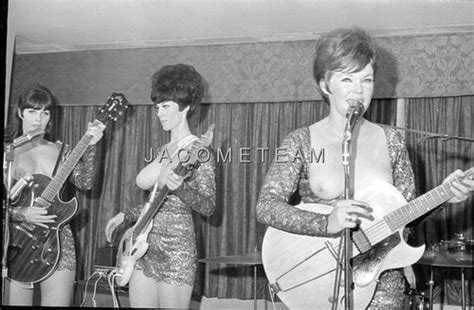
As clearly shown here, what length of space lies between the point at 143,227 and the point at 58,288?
53 cm

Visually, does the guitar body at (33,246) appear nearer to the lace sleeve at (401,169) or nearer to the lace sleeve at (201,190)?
the lace sleeve at (201,190)

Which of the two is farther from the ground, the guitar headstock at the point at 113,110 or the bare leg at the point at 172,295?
the guitar headstock at the point at 113,110

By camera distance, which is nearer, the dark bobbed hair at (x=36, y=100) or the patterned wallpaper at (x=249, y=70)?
the patterned wallpaper at (x=249, y=70)

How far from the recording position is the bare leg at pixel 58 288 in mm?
3517

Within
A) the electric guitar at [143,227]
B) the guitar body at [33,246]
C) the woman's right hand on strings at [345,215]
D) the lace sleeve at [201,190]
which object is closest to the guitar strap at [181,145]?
the electric guitar at [143,227]

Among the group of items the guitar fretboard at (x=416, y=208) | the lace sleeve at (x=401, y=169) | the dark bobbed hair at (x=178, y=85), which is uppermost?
the dark bobbed hair at (x=178, y=85)

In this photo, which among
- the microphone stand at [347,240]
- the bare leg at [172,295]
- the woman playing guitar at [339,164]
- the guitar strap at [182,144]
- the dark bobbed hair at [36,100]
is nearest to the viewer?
the microphone stand at [347,240]

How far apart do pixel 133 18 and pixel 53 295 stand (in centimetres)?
135

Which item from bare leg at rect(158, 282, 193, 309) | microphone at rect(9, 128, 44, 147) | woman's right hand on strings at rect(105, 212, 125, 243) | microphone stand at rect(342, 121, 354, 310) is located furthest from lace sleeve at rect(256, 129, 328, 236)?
microphone at rect(9, 128, 44, 147)

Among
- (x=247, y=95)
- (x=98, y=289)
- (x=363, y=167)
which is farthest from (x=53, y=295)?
(x=363, y=167)

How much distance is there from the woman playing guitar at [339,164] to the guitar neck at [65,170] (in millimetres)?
926

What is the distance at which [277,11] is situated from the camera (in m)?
3.57

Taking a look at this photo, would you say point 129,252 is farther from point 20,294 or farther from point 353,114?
point 353,114

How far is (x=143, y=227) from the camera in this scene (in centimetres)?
336
